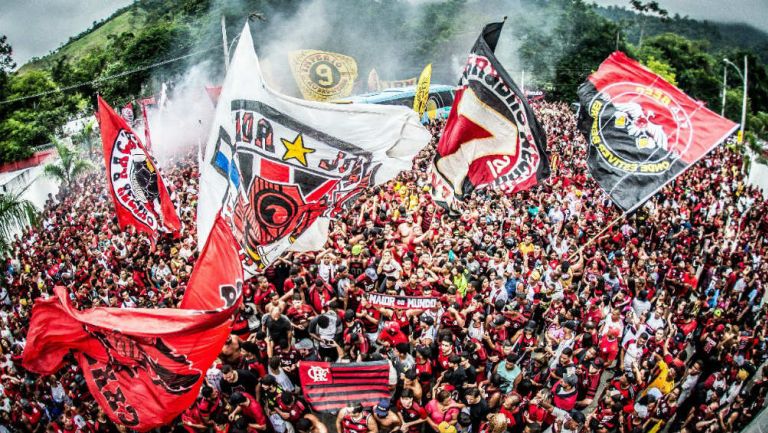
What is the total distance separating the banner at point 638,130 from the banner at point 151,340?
4.89 metres

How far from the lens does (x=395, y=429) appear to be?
4.96m

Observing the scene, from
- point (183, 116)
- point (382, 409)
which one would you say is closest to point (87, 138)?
point (183, 116)

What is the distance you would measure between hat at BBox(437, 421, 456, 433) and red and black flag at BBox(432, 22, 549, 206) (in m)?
2.91

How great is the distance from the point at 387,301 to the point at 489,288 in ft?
7.28

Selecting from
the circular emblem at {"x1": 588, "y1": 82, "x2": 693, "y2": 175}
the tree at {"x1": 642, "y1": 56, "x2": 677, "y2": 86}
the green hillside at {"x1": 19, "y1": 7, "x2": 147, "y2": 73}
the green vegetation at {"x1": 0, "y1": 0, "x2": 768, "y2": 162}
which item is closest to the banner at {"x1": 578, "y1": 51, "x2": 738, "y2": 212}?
the circular emblem at {"x1": 588, "y1": 82, "x2": 693, "y2": 175}

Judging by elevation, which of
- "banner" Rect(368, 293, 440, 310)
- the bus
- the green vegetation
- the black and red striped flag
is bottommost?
the black and red striped flag

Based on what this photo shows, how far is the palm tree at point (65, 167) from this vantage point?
24.3 metres

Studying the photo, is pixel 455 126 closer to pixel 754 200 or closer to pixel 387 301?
pixel 387 301

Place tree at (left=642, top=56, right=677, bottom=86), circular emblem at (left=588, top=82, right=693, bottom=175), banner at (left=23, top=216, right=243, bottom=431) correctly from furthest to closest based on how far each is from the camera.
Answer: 1. tree at (left=642, top=56, right=677, bottom=86)
2. circular emblem at (left=588, top=82, right=693, bottom=175)
3. banner at (left=23, top=216, right=243, bottom=431)

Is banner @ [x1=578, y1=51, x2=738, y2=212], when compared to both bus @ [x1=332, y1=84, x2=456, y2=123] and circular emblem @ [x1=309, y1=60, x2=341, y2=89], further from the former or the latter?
bus @ [x1=332, y1=84, x2=456, y2=123]

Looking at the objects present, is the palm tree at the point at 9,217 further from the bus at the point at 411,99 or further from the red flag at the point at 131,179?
the bus at the point at 411,99

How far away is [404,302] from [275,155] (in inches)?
97.6

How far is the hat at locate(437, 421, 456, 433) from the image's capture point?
195 inches

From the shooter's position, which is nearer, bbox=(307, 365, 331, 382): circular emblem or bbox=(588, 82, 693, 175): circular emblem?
bbox=(307, 365, 331, 382): circular emblem
